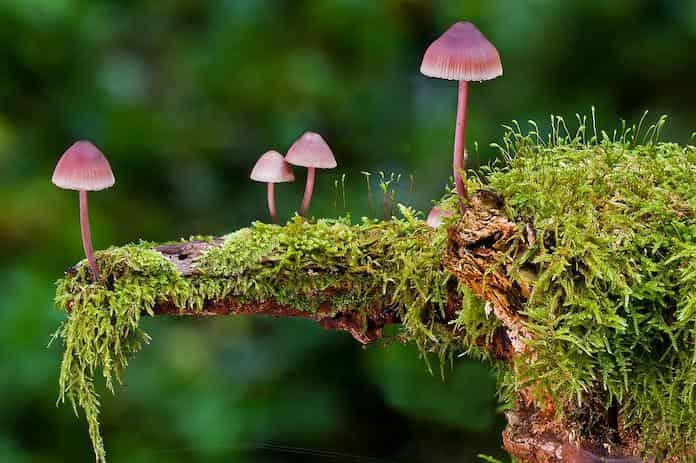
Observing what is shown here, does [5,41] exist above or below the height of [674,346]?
above

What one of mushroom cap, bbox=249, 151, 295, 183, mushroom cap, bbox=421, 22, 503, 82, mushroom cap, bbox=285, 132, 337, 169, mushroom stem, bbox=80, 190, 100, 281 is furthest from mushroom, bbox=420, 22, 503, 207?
mushroom stem, bbox=80, 190, 100, 281

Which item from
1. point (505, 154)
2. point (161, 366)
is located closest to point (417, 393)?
point (161, 366)

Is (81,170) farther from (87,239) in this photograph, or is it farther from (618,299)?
(618,299)

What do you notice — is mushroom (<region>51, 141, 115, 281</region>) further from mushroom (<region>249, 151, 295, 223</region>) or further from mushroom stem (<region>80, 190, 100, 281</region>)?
mushroom (<region>249, 151, 295, 223</region>)

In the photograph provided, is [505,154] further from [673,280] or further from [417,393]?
[417,393]

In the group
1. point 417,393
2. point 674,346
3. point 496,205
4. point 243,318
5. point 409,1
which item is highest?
point 409,1

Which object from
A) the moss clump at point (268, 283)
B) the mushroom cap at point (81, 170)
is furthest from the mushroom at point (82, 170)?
the moss clump at point (268, 283)

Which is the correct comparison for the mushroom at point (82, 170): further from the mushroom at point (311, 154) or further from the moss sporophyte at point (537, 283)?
the mushroom at point (311, 154)

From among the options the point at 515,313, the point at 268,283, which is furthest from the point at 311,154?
the point at 515,313
